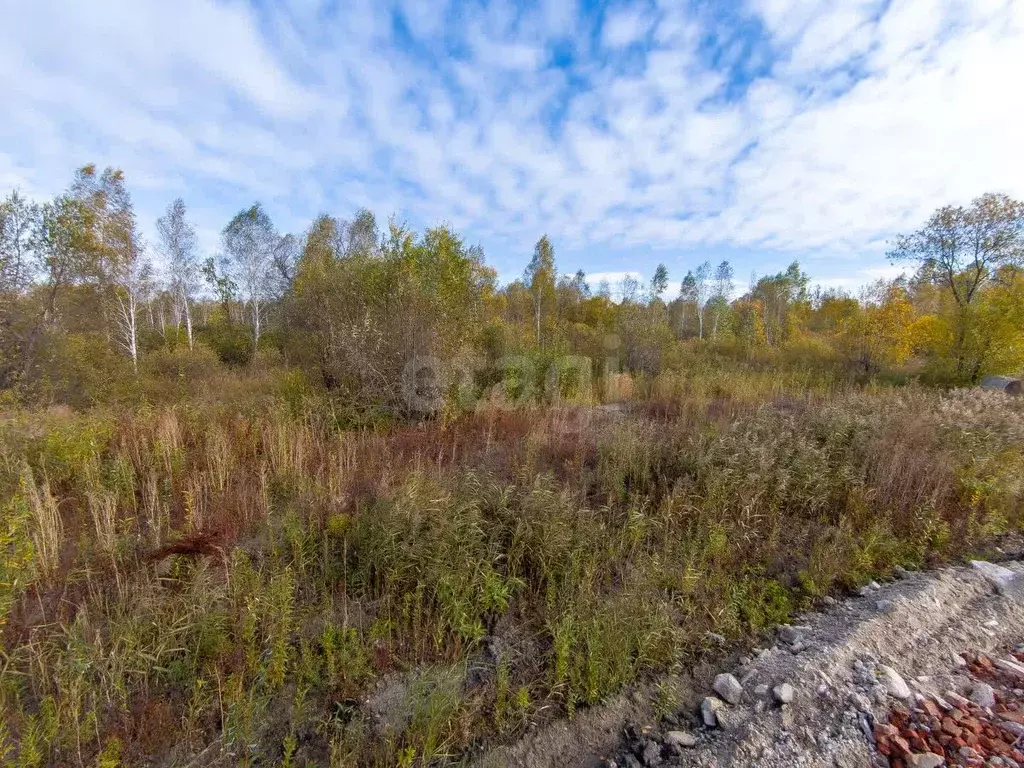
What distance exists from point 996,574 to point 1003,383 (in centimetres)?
1158

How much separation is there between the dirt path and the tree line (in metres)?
5.45

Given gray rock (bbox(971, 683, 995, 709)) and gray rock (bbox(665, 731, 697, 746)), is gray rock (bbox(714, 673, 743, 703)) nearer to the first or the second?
gray rock (bbox(665, 731, 697, 746))

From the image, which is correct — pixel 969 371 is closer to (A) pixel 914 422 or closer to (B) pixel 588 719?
(A) pixel 914 422

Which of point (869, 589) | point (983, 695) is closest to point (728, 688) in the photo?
point (983, 695)

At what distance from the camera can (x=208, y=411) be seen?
5.64 metres

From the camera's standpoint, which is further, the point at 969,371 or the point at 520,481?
the point at 969,371

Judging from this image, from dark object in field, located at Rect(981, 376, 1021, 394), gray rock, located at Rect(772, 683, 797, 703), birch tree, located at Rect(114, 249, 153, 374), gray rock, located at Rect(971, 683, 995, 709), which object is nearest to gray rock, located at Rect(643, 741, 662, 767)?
gray rock, located at Rect(772, 683, 797, 703)

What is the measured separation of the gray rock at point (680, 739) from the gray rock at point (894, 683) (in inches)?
47.3

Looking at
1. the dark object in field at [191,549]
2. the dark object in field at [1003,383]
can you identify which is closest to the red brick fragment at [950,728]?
the dark object in field at [191,549]

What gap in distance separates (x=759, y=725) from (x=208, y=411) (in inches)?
272

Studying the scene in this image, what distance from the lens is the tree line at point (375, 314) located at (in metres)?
6.70

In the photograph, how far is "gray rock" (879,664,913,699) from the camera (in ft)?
6.93

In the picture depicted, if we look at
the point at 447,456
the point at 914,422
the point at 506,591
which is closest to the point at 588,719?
the point at 506,591

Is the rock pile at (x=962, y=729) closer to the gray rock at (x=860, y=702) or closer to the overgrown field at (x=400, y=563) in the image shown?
the gray rock at (x=860, y=702)
